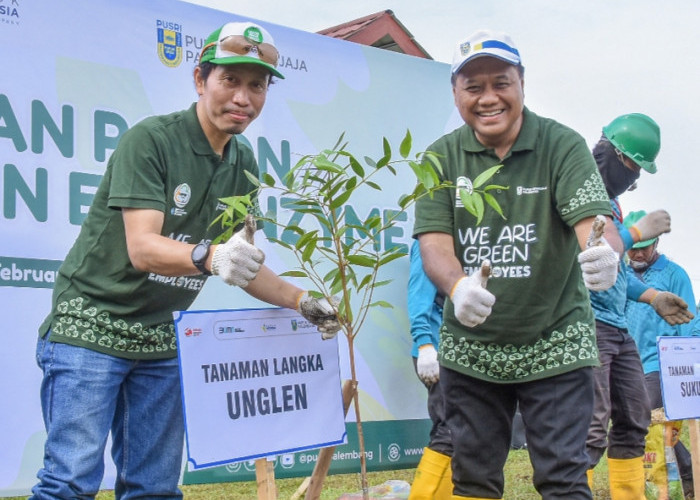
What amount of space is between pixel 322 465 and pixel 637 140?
2534mm

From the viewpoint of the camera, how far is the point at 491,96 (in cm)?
281

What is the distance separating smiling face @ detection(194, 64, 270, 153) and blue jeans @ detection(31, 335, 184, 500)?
74 centimetres

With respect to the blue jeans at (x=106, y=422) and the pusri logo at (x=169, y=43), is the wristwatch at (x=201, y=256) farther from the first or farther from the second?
the pusri logo at (x=169, y=43)

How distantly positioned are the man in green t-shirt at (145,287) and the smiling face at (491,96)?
23.8 inches

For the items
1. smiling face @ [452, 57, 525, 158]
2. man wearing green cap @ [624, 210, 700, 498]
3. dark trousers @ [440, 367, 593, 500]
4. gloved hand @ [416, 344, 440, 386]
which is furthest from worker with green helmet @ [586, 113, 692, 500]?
smiling face @ [452, 57, 525, 158]

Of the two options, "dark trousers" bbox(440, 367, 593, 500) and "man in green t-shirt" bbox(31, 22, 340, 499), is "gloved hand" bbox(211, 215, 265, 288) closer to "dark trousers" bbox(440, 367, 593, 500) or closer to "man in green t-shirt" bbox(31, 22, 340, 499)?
"man in green t-shirt" bbox(31, 22, 340, 499)

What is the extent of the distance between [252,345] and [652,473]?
139 inches

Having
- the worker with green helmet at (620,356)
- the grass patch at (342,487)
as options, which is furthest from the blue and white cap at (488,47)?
the grass patch at (342,487)

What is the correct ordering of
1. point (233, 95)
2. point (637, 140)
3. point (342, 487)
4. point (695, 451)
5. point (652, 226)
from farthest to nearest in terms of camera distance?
point (342, 487) → point (695, 451) → point (637, 140) → point (652, 226) → point (233, 95)

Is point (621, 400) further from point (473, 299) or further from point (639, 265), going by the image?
point (473, 299)

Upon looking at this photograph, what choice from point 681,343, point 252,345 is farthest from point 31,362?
point 681,343

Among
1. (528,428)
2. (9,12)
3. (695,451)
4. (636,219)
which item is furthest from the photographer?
(636,219)

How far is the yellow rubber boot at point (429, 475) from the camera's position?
4.52 m

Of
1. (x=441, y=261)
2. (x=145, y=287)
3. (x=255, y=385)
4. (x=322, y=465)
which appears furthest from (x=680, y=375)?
(x=145, y=287)
